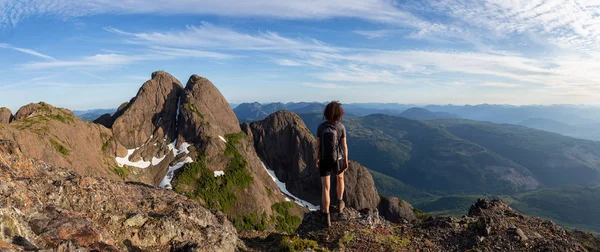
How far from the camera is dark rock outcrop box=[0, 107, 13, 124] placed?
9108 cm

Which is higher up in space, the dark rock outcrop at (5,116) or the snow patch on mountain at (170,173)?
the dark rock outcrop at (5,116)

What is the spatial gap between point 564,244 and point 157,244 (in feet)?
89.3

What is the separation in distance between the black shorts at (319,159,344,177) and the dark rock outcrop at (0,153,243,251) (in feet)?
21.8

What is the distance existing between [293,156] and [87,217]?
129084mm

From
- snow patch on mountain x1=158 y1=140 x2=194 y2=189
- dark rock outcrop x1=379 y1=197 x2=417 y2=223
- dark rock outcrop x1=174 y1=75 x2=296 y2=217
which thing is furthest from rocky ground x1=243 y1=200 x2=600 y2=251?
snow patch on mountain x1=158 y1=140 x2=194 y2=189

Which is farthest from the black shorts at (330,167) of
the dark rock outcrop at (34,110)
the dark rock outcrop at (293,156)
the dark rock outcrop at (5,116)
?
the dark rock outcrop at (5,116)

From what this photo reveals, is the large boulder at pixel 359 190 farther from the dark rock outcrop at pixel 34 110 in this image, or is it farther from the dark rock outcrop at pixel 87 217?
the dark rock outcrop at pixel 87 217

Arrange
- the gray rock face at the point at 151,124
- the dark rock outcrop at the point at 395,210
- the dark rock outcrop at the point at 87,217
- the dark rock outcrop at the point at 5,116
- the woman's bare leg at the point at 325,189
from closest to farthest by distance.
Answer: the dark rock outcrop at the point at 87,217 < the woman's bare leg at the point at 325,189 < the dark rock outcrop at the point at 5,116 < the gray rock face at the point at 151,124 < the dark rock outcrop at the point at 395,210

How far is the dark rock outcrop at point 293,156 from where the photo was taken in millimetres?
132750

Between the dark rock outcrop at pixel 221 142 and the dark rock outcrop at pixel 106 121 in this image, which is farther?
the dark rock outcrop at pixel 106 121

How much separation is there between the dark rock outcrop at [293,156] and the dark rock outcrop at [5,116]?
87.5 meters

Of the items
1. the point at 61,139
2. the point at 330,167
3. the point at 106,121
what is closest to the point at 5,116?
the point at 61,139

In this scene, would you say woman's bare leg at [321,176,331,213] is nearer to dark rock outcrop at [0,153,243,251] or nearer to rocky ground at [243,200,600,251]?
rocky ground at [243,200,600,251]

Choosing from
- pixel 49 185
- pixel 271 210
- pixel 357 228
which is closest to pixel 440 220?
pixel 357 228
